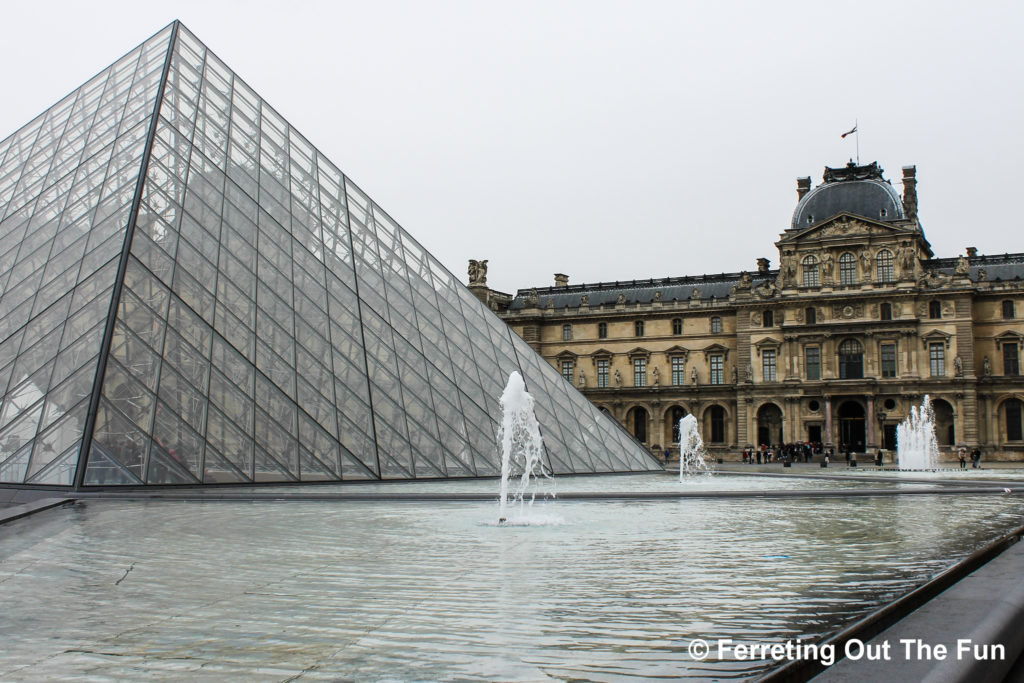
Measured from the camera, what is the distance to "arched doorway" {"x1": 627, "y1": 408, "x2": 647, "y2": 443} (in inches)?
2389

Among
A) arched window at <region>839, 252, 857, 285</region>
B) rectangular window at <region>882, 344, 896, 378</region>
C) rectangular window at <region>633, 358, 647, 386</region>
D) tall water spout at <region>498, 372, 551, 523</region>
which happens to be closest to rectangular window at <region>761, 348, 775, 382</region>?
arched window at <region>839, 252, 857, 285</region>

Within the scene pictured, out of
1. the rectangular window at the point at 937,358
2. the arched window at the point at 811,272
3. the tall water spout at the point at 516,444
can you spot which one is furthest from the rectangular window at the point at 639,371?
the tall water spout at the point at 516,444

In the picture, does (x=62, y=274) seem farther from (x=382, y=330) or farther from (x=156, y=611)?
(x=156, y=611)

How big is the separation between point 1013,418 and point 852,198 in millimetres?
14978

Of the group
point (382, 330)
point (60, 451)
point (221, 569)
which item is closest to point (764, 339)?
point (382, 330)

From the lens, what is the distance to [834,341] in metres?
53.1

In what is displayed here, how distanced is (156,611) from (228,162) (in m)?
17.1

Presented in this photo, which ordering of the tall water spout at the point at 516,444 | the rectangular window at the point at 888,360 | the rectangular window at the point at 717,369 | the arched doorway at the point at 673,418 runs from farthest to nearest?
the arched doorway at the point at 673,418, the rectangular window at the point at 717,369, the rectangular window at the point at 888,360, the tall water spout at the point at 516,444

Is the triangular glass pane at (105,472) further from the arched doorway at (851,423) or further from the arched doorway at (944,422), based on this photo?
the arched doorway at (944,422)

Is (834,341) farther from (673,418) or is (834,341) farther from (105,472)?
(105,472)

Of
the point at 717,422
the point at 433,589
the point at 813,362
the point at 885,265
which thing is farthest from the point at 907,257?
the point at 433,589

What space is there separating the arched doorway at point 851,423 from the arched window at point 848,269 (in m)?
6.91

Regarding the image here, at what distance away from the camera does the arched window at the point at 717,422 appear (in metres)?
58.0

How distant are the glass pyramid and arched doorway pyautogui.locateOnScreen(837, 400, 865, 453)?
3131 cm
